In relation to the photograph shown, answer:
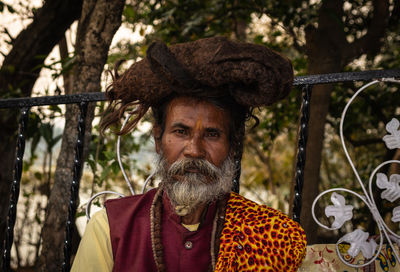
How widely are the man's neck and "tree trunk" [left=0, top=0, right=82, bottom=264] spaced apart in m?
3.04

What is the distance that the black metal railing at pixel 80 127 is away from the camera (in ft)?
5.63

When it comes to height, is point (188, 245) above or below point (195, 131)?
below

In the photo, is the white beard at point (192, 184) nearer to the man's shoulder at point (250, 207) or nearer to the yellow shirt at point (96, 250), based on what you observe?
the man's shoulder at point (250, 207)

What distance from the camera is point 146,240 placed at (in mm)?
1725

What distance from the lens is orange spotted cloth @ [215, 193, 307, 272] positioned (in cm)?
158

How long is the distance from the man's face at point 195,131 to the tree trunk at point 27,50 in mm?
2986

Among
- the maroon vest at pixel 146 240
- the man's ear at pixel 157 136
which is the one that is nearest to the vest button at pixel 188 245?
the maroon vest at pixel 146 240

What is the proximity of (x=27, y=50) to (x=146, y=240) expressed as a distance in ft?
11.3

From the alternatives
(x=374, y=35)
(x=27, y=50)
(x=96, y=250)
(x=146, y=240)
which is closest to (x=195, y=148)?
(x=146, y=240)

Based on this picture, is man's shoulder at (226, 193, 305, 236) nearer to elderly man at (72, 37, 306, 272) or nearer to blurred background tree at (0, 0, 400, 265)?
elderly man at (72, 37, 306, 272)

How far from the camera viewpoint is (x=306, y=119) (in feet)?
6.19

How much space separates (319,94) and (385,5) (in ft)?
2.73

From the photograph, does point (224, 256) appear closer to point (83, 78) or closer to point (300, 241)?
point (300, 241)

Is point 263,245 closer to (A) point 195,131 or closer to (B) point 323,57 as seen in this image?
(A) point 195,131
